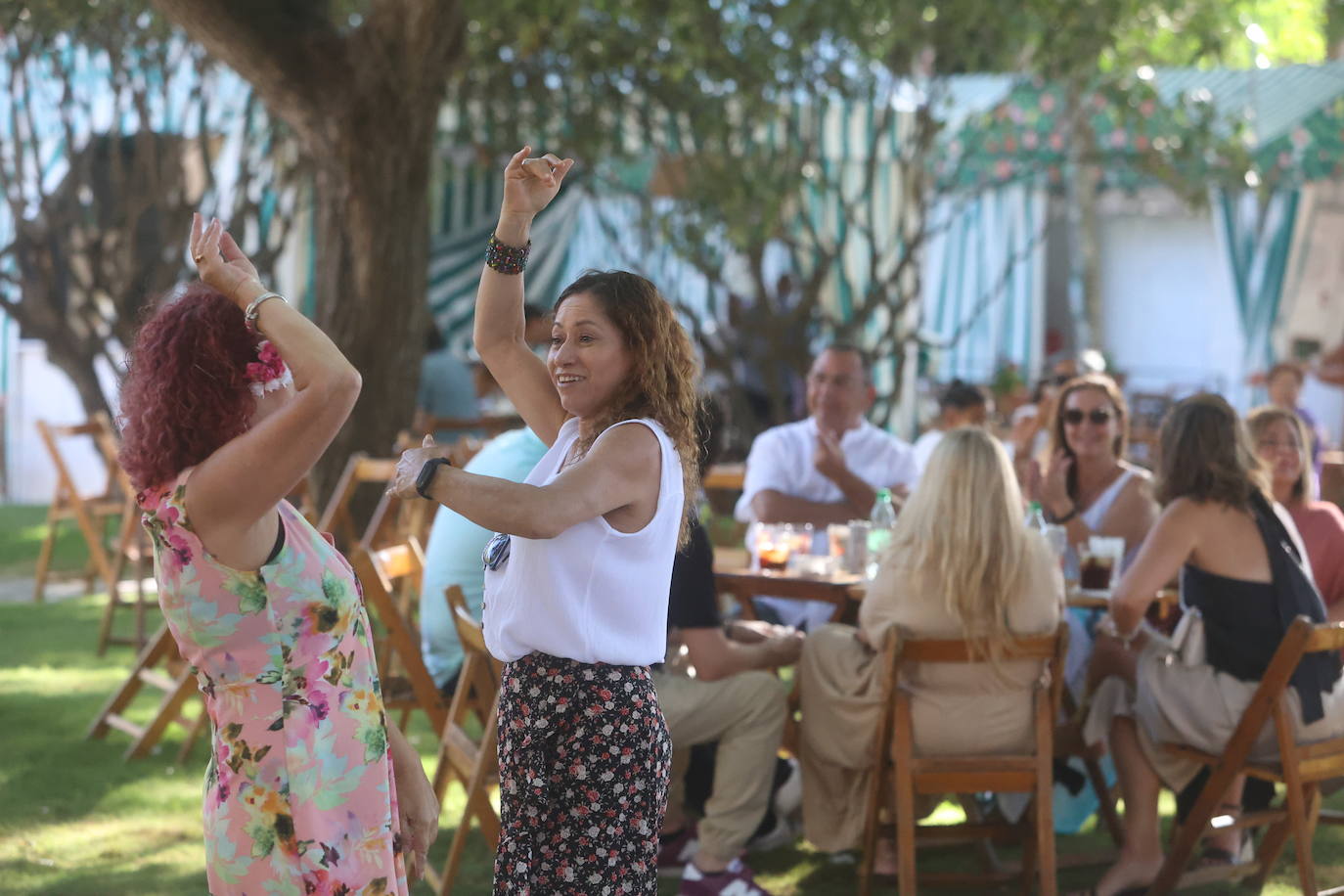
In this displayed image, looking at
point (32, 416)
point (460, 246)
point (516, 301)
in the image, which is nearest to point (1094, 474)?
point (516, 301)

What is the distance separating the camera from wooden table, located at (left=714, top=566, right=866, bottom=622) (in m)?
5.11

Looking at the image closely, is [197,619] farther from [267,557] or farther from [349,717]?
[349,717]

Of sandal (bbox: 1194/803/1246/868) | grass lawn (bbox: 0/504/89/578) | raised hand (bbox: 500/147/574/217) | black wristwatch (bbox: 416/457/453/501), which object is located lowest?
grass lawn (bbox: 0/504/89/578)

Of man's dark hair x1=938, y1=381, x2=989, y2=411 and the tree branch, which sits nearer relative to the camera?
the tree branch

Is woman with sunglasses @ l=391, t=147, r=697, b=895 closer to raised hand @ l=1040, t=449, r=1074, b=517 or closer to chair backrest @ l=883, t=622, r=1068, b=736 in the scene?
chair backrest @ l=883, t=622, r=1068, b=736

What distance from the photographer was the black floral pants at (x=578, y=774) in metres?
2.66

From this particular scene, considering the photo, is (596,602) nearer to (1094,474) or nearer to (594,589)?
(594,589)

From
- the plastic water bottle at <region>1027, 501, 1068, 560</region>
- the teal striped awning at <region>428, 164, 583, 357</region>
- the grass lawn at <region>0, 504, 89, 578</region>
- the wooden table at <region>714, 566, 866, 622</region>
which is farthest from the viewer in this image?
the teal striped awning at <region>428, 164, 583, 357</region>

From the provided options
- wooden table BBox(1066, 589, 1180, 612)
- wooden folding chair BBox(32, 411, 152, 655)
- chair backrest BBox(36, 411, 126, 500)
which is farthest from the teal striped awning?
wooden table BBox(1066, 589, 1180, 612)

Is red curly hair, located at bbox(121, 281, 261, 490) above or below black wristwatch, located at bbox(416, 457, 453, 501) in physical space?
above

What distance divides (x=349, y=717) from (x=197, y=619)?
0.28 metres

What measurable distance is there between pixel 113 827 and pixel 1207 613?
365cm

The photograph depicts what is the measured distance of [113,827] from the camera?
521cm

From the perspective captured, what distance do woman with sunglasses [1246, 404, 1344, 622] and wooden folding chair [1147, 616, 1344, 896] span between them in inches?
36.7
